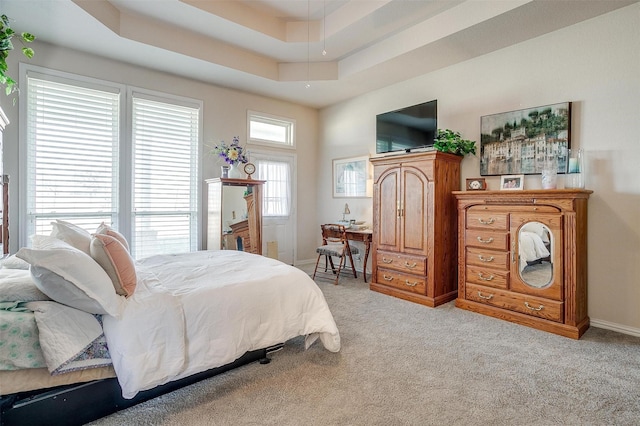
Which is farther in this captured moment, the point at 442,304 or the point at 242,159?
the point at 242,159

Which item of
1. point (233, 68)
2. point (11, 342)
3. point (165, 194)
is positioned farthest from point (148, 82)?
point (11, 342)

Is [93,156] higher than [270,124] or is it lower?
lower

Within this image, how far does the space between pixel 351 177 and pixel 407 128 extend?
1.36m

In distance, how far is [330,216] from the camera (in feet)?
19.2

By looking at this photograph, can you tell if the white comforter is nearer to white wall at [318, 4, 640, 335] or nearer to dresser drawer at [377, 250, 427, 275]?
dresser drawer at [377, 250, 427, 275]

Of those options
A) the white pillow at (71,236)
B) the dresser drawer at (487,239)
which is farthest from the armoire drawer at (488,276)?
the white pillow at (71,236)

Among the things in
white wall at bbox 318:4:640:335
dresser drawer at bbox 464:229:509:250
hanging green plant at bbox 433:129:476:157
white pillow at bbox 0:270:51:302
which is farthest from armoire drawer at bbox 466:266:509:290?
white pillow at bbox 0:270:51:302

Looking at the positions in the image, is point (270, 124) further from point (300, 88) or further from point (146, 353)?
point (146, 353)

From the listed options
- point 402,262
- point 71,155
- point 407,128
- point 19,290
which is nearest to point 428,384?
point 402,262

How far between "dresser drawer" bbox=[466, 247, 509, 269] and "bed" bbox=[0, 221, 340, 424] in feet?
7.14

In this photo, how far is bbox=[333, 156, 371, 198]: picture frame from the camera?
17.1 ft

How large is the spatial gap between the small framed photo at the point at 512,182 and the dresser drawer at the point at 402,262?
45.0 inches

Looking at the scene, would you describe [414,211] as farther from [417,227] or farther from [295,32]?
[295,32]

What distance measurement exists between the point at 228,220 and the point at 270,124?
2.01 m
